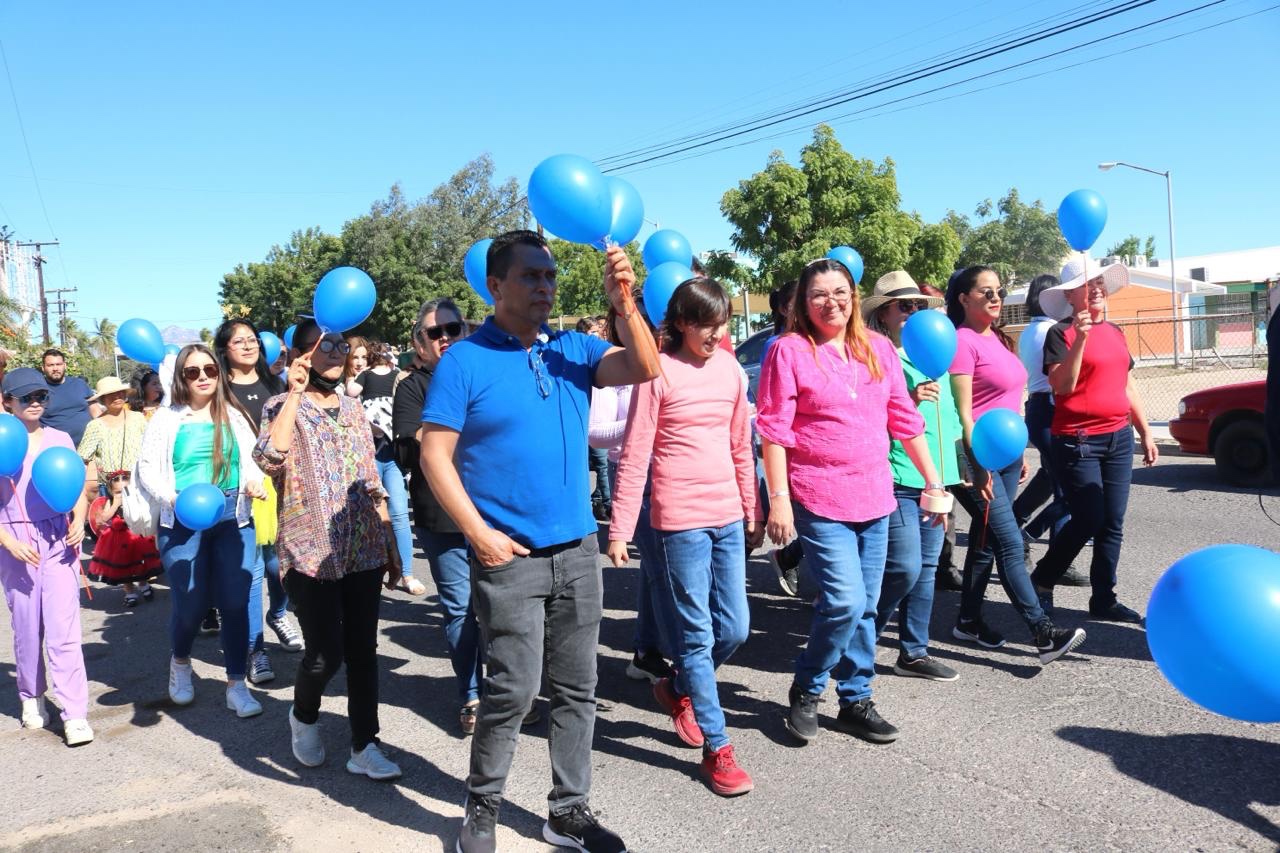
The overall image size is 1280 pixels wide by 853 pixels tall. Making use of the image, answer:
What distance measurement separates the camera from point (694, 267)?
5.57 meters

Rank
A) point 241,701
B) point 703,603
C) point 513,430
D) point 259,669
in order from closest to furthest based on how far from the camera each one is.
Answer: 1. point 513,430
2. point 703,603
3. point 241,701
4. point 259,669

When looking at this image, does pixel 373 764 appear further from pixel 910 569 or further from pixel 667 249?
pixel 667 249

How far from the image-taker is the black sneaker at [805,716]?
13.0ft

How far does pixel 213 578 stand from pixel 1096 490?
182 inches

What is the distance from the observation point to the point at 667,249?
5.62m

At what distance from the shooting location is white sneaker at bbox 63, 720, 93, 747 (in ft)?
14.8

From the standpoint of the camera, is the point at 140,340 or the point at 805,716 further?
the point at 140,340

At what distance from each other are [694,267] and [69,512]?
354 centimetres

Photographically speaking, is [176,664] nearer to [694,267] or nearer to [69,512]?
[69,512]

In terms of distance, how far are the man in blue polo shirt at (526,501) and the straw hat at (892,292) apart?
2261mm

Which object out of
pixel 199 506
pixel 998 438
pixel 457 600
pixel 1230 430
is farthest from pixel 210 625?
pixel 1230 430

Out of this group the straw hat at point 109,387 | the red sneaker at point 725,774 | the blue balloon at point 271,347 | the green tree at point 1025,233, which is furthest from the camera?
the green tree at point 1025,233

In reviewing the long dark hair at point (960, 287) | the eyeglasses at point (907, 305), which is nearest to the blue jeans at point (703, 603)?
the eyeglasses at point (907, 305)

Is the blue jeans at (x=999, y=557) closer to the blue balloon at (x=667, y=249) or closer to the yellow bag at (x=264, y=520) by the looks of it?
the blue balloon at (x=667, y=249)
